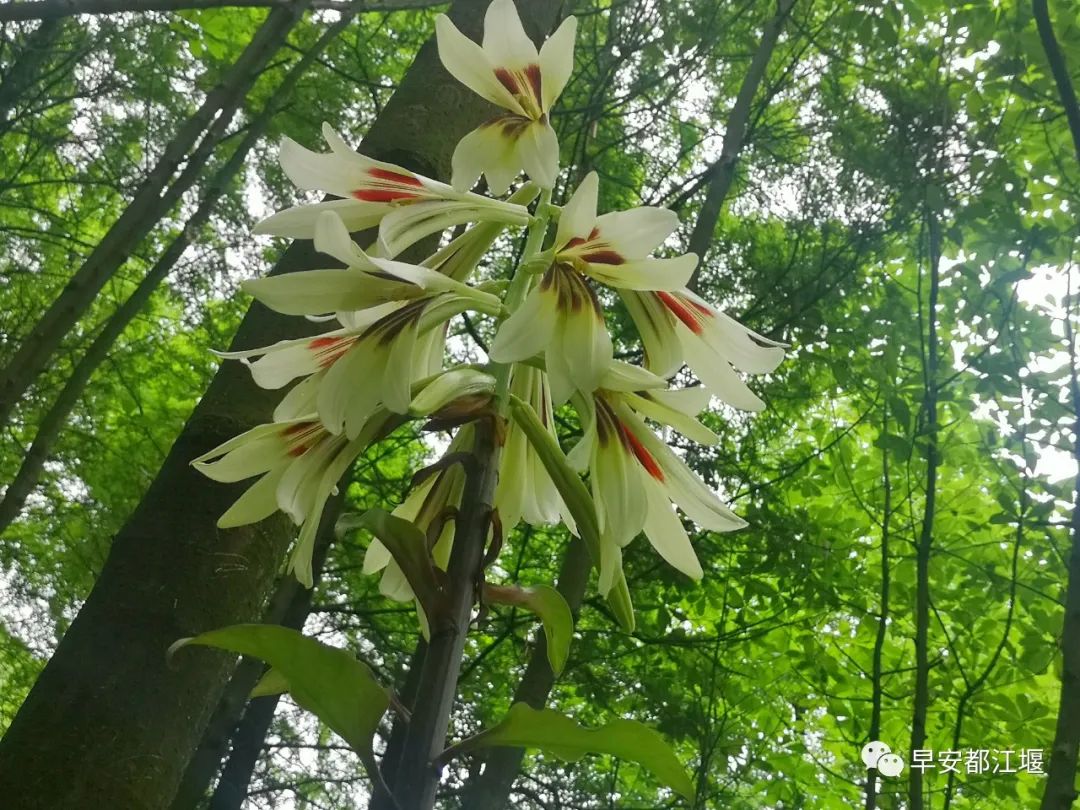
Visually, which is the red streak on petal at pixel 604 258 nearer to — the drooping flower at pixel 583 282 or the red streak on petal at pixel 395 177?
the drooping flower at pixel 583 282

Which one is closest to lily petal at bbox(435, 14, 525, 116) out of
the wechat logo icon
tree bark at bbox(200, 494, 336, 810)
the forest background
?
the forest background

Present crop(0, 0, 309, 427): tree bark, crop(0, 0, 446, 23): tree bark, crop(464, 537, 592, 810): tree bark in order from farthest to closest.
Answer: crop(464, 537, 592, 810): tree bark → crop(0, 0, 309, 427): tree bark → crop(0, 0, 446, 23): tree bark

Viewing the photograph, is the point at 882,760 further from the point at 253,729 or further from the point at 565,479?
the point at 565,479

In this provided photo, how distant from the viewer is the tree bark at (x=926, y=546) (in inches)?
95.7

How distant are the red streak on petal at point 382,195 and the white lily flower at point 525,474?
0.14 metres

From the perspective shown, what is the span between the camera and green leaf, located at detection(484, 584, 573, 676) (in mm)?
A: 557

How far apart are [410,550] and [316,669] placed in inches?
3.2

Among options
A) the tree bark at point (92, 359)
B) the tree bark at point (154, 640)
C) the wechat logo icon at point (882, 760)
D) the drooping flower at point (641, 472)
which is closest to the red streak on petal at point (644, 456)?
the drooping flower at point (641, 472)

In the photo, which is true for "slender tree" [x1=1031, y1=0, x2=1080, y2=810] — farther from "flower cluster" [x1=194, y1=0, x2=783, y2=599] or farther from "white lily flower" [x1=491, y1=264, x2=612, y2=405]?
"white lily flower" [x1=491, y1=264, x2=612, y2=405]

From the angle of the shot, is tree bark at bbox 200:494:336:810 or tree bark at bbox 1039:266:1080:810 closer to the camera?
tree bark at bbox 1039:266:1080:810

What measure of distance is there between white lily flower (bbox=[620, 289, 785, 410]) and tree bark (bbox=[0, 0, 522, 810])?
0.56 metres

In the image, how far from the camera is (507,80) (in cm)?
66

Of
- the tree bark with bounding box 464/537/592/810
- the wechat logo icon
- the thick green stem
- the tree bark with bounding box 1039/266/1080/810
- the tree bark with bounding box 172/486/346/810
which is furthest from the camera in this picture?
the tree bark with bounding box 172/486/346/810

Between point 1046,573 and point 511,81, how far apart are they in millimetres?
2512
